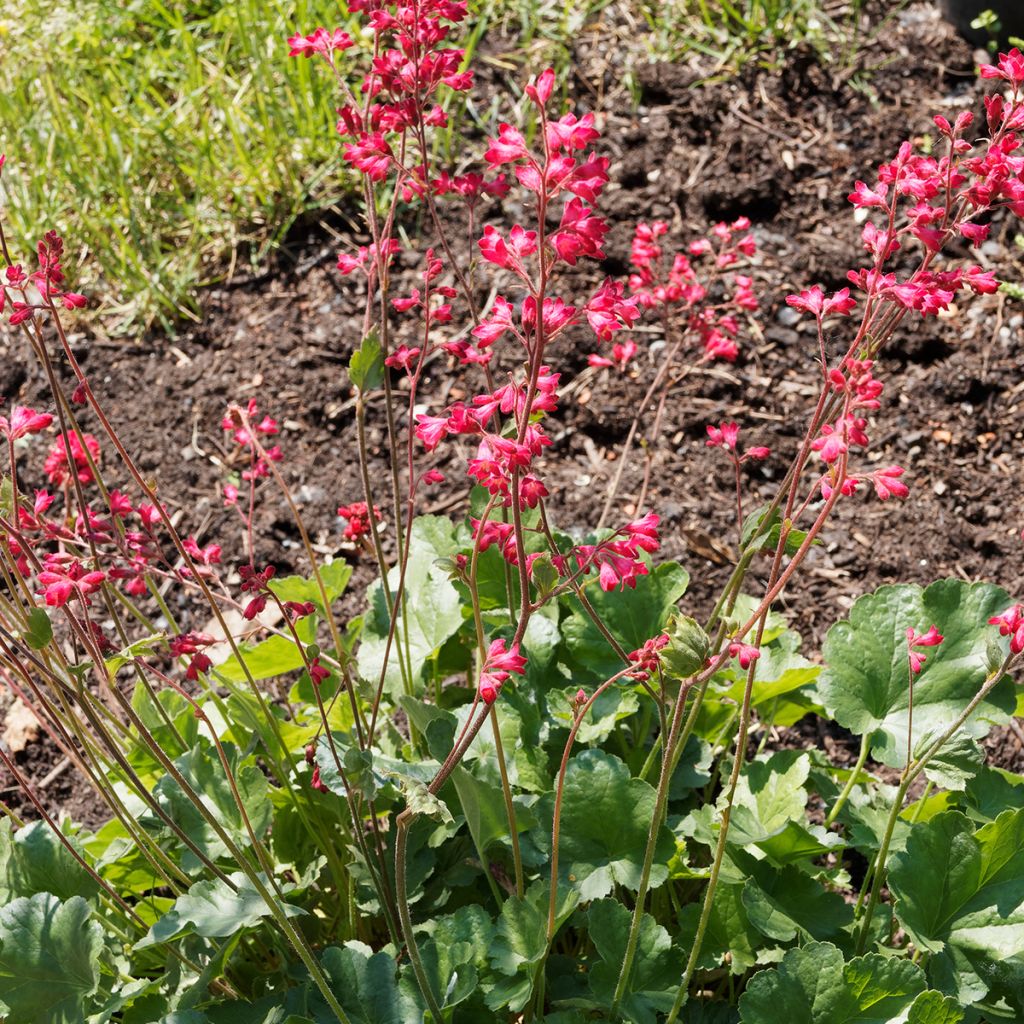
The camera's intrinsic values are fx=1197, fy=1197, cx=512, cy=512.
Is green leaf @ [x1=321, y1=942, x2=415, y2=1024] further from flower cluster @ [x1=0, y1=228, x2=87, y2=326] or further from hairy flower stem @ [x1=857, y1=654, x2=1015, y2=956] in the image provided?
flower cluster @ [x1=0, y1=228, x2=87, y2=326]

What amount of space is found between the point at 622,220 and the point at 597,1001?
9.79ft

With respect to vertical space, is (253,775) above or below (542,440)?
below

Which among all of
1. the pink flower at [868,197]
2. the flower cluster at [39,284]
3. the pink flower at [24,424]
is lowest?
the pink flower at [24,424]

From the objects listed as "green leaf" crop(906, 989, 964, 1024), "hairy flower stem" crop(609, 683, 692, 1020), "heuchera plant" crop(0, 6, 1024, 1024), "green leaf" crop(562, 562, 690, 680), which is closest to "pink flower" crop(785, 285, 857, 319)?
"heuchera plant" crop(0, 6, 1024, 1024)

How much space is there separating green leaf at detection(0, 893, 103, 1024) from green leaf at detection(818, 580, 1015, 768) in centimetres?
152

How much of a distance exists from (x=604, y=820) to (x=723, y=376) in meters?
2.09

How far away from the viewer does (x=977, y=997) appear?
2.12m

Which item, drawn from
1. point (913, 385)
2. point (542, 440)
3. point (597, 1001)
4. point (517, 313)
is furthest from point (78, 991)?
point (913, 385)

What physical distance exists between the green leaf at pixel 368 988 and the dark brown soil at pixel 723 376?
1662 mm

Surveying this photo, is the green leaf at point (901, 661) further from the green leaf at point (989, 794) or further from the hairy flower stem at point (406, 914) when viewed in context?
the hairy flower stem at point (406, 914)

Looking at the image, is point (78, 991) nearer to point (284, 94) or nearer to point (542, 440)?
point (542, 440)

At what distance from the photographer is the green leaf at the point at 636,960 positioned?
2121mm

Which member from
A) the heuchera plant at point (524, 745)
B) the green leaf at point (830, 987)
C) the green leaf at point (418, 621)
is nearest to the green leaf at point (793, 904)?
the heuchera plant at point (524, 745)

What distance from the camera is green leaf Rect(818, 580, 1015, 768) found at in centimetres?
252
